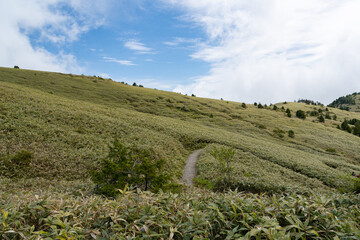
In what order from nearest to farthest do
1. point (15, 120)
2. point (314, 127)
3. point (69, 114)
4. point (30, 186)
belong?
point (30, 186), point (15, 120), point (69, 114), point (314, 127)

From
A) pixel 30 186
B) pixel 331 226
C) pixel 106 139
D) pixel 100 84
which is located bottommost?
pixel 30 186

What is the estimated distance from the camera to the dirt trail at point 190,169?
73.4 feet

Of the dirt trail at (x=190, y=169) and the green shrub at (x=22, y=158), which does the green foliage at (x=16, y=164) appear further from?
the dirt trail at (x=190, y=169)

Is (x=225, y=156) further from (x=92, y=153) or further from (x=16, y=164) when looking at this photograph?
(x=16, y=164)

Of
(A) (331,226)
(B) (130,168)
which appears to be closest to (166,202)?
(A) (331,226)

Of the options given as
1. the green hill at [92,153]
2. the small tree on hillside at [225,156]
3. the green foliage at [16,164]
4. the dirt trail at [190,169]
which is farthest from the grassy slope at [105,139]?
the small tree on hillside at [225,156]

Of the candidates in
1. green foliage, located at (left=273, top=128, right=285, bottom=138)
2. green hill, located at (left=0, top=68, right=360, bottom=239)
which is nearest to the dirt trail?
green hill, located at (left=0, top=68, right=360, bottom=239)

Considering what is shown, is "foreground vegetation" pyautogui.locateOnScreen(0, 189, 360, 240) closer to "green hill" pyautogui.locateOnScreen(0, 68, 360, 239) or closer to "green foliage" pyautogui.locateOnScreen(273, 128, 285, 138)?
"green hill" pyautogui.locateOnScreen(0, 68, 360, 239)

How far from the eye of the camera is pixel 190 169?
26.6 meters

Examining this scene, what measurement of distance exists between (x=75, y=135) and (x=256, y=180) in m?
22.5

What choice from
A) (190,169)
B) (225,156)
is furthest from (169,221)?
(190,169)

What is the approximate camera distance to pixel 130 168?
13.1 metres

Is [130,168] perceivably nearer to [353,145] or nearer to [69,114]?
[69,114]

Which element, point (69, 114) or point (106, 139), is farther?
point (69, 114)
